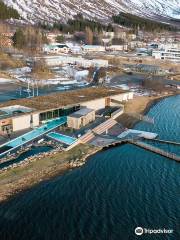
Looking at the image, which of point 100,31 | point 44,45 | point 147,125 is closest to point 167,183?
point 147,125

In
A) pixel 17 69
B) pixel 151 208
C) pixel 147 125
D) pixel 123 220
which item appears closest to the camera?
pixel 123 220

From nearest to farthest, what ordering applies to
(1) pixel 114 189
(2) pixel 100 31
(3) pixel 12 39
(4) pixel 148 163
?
(1) pixel 114 189
(4) pixel 148 163
(3) pixel 12 39
(2) pixel 100 31

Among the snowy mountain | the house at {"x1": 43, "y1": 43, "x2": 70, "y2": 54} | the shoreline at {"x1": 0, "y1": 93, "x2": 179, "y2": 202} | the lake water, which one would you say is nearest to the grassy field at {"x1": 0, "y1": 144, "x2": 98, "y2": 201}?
the shoreline at {"x1": 0, "y1": 93, "x2": 179, "y2": 202}

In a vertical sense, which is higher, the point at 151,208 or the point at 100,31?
the point at 100,31

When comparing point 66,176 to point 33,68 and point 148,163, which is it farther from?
point 33,68

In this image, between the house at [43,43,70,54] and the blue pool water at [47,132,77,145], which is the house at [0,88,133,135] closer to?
the blue pool water at [47,132,77,145]

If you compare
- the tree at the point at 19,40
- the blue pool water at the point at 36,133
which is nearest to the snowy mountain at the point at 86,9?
the tree at the point at 19,40
